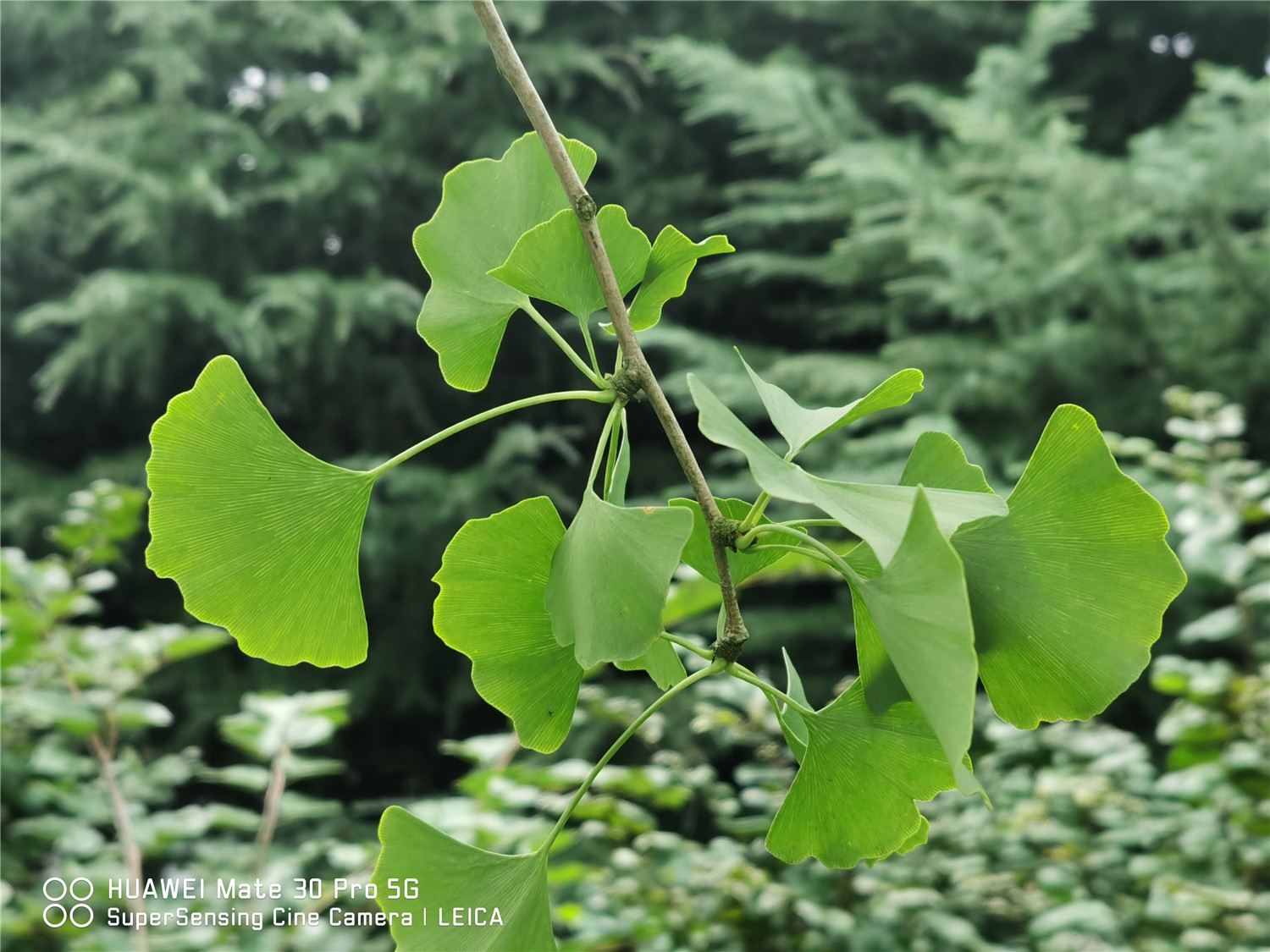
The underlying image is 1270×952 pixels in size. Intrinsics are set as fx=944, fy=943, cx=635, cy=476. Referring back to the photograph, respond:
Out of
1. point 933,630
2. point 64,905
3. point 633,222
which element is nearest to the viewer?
point 933,630

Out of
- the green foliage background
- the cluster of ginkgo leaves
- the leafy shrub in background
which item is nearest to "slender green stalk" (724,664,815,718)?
the cluster of ginkgo leaves

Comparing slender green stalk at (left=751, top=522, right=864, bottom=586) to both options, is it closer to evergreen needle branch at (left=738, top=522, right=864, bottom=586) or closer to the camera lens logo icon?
evergreen needle branch at (left=738, top=522, right=864, bottom=586)

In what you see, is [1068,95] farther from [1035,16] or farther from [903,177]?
[903,177]

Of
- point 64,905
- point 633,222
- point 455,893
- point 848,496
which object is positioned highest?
point 848,496

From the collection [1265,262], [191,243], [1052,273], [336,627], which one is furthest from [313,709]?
[191,243]

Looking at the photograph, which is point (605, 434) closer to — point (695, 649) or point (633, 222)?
point (695, 649)

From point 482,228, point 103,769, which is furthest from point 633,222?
point 482,228

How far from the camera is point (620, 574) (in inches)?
6.3

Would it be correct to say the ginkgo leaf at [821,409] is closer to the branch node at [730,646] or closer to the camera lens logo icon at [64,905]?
the branch node at [730,646]

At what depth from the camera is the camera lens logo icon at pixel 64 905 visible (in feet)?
2.09

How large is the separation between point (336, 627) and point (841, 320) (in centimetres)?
188

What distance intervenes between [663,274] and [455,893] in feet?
0.46

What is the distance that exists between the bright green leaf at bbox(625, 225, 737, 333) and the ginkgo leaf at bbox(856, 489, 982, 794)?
0.08m

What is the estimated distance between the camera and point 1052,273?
1476 mm
